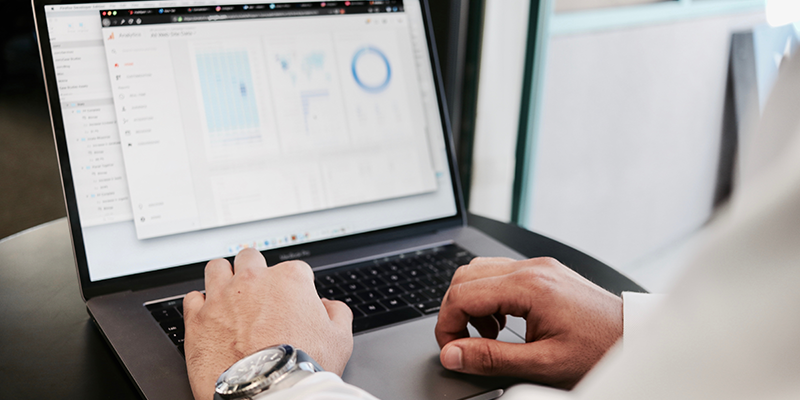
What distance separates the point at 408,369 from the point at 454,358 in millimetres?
58

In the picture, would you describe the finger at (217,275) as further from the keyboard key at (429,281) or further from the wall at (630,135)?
the wall at (630,135)

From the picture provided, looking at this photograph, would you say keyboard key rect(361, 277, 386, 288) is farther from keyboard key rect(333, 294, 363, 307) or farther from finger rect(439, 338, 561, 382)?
finger rect(439, 338, 561, 382)

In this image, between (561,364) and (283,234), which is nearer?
(561,364)

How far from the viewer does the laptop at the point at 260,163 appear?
0.70 m

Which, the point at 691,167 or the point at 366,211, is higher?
the point at 366,211

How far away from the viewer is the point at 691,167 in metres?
2.50

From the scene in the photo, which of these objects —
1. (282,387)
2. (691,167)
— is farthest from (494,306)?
(691,167)

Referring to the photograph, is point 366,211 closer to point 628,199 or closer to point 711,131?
point 628,199

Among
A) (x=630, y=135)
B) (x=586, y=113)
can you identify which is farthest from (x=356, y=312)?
(x=630, y=135)

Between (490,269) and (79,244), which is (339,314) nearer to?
(490,269)

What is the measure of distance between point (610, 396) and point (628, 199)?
222 cm

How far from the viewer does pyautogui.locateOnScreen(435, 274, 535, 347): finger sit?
0.58m

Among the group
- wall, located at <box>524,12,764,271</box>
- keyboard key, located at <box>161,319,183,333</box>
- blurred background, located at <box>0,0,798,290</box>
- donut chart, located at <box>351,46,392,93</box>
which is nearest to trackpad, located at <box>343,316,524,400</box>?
keyboard key, located at <box>161,319,183,333</box>

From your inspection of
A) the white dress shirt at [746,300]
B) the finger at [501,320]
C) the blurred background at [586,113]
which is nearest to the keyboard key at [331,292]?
the finger at [501,320]
